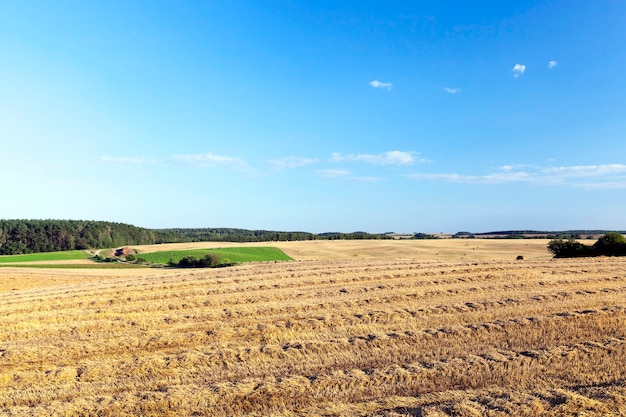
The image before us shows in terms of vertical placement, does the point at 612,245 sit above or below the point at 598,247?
above

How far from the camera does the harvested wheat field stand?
6676mm

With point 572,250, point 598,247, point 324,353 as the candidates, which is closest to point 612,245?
point 598,247

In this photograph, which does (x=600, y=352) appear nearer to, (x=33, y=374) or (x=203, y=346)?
(x=203, y=346)

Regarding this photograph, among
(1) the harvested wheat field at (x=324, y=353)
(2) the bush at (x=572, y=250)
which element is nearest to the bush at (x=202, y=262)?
(1) the harvested wheat field at (x=324, y=353)

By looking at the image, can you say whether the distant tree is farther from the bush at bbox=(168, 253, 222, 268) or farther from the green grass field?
the bush at bbox=(168, 253, 222, 268)

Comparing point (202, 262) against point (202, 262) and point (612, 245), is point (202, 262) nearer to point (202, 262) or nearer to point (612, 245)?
point (202, 262)

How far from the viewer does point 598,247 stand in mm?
39469

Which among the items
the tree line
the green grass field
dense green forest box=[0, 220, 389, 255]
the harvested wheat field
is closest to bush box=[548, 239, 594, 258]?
the tree line

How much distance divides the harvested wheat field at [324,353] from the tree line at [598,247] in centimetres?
2601

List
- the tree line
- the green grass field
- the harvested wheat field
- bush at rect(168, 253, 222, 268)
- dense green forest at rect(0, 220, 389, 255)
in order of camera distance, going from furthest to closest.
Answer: dense green forest at rect(0, 220, 389, 255)
the green grass field
bush at rect(168, 253, 222, 268)
the tree line
the harvested wheat field

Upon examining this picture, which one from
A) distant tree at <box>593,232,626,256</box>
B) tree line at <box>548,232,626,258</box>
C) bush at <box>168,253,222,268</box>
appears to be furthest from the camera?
bush at <box>168,253,222,268</box>

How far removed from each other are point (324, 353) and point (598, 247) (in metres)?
40.6

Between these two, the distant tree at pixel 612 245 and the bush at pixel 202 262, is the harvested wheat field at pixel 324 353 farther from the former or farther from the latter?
the bush at pixel 202 262

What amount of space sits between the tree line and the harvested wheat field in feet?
85.3
